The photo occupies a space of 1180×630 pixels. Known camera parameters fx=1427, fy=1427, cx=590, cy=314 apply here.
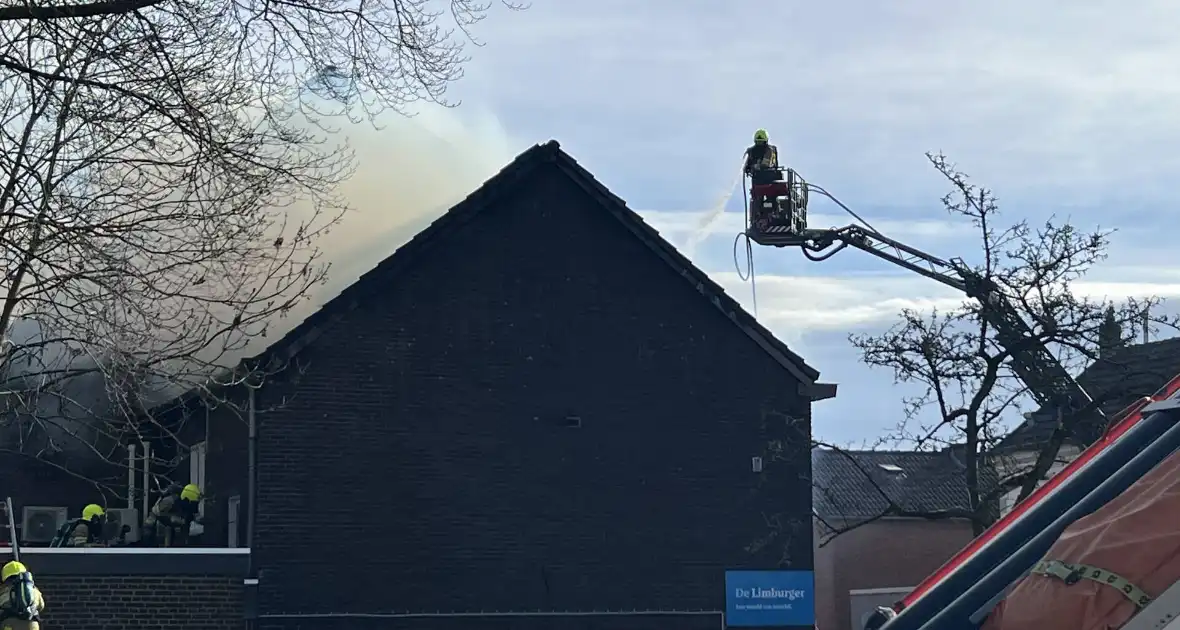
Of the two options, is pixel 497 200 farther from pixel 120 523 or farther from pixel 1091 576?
pixel 1091 576

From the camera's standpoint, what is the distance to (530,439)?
20.8 meters

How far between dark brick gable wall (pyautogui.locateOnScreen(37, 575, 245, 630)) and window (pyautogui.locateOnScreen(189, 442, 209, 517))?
373 centimetres

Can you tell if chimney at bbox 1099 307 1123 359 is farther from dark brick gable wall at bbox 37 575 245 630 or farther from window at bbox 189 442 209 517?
window at bbox 189 442 209 517

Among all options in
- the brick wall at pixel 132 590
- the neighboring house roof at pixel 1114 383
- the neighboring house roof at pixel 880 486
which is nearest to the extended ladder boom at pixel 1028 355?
the neighboring house roof at pixel 1114 383

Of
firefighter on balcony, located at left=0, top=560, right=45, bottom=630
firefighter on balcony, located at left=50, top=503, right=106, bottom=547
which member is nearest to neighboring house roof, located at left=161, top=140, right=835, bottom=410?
firefighter on balcony, located at left=50, top=503, right=106, bottom=547

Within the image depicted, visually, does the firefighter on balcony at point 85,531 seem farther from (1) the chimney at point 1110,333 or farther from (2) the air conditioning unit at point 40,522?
(1) the chimney at point 1110,333

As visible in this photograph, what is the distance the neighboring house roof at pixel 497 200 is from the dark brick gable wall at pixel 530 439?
0.56ft

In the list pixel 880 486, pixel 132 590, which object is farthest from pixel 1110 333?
pixel 880 486

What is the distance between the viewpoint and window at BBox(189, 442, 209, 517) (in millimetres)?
22094

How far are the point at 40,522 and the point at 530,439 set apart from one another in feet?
37.7

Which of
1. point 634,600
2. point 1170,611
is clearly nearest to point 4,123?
point 1170,611

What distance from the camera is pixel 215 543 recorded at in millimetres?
21188

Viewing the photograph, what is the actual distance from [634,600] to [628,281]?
4.75 metres

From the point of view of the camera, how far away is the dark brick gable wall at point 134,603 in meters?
17.5
